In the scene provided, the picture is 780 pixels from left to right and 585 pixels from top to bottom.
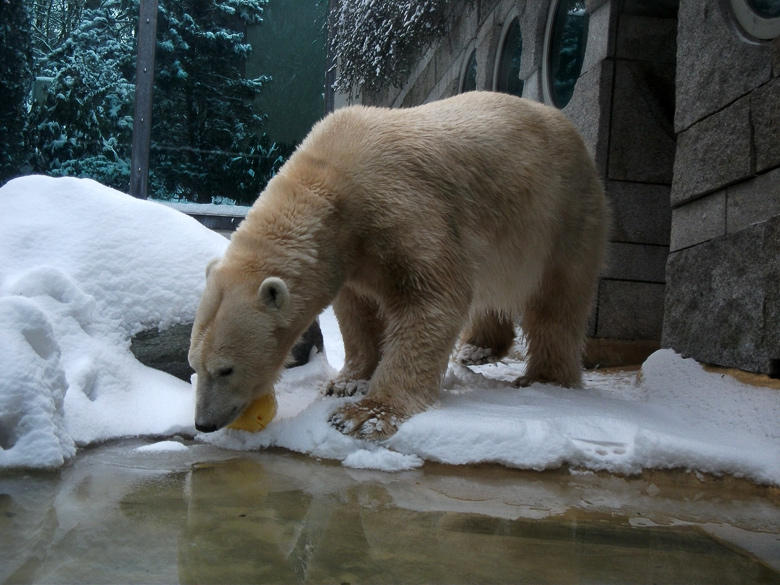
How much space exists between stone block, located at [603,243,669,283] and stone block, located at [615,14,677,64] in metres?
1.33

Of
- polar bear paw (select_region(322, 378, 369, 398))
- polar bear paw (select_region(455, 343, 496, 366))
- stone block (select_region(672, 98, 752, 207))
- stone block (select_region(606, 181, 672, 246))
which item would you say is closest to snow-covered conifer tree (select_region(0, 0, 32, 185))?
polar bear paw (select_region(322, 378, 369, 398))

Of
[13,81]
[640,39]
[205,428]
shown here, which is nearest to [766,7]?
[640,39]

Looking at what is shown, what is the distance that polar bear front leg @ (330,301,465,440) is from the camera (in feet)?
9.21

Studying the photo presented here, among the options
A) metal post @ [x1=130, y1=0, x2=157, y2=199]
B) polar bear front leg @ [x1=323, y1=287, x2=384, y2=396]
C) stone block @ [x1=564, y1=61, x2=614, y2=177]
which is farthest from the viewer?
metal post @ [x1=130, y1=0, x2=157, y2=199]

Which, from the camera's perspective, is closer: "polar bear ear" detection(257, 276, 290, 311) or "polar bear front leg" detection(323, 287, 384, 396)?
"polar bear ear" detection(257, 276, 290, 311)

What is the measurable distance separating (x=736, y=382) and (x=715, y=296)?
449 millimetres

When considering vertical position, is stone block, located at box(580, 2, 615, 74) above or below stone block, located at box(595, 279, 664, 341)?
above

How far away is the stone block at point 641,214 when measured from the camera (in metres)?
4.98

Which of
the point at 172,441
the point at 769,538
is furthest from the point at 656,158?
the point at 172,441

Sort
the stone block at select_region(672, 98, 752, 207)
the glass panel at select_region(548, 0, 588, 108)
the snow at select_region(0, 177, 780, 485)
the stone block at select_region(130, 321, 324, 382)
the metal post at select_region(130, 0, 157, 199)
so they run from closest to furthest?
1. the snow at select_region(0, 177, 780, 485)
2. the stone block at select_region(672, 98, 752, 207)
3. the stone block at select_region(130, 321, 324, 382)
4. the glass panel at select_region(548, 0, 588, 108)
5. the metal post at select_region(130, 0, 157, 199)

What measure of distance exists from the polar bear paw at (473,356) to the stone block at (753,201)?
1832 millimetres

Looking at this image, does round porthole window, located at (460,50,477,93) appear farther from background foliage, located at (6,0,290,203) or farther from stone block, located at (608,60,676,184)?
stone block, located at (608,60,676,184)

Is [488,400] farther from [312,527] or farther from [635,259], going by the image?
[635,259]

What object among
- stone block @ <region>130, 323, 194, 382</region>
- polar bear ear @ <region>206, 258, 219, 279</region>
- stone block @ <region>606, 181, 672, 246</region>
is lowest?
stone block @ <region>130, 323, 194, 382</region>
